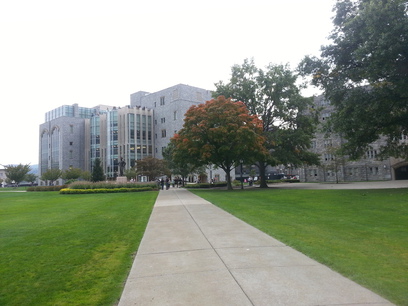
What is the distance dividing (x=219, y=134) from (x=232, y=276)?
24998 mm

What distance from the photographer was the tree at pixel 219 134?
2956 cm

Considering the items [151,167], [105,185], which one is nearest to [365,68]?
[105,185]

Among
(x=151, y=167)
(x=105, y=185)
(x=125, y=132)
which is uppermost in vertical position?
(x=125, y=132)

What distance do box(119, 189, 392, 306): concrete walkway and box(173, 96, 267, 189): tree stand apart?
2196 centimetres

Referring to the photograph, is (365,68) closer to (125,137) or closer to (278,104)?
(278,104)

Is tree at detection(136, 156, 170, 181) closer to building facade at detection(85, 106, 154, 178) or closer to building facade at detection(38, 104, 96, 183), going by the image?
building facade at detection(85, 106, 154, 178)

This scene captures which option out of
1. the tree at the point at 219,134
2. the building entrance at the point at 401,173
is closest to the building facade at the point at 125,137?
the tree at the point at 219,134

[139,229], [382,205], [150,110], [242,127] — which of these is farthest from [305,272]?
[150,110]

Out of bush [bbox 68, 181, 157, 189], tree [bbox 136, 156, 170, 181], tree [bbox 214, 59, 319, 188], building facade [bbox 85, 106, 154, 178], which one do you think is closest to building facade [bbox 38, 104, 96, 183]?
building facade [bbox 85, 106, 154, 178]

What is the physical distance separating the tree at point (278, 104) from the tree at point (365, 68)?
10251mm

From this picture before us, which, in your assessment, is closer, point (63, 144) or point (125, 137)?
point (125, 137)

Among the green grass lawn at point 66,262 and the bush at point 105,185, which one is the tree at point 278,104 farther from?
the green grass lawn at point 66,262

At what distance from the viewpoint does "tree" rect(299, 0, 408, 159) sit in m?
18.7

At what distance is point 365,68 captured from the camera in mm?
20625
